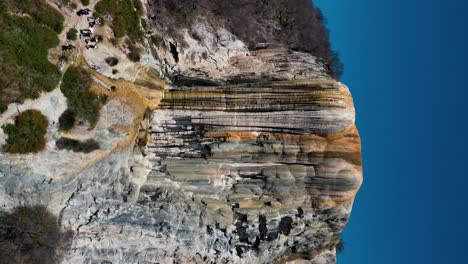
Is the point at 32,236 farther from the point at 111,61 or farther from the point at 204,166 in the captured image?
the point at 111,61

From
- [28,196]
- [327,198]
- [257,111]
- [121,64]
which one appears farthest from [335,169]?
[28,196]

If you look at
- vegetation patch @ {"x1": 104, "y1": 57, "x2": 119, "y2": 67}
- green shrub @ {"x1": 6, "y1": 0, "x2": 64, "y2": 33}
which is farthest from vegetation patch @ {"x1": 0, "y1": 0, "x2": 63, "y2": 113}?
vegetation patch @ {"x1": 104, "y1": 57, "x2": 119, "y2": 67}

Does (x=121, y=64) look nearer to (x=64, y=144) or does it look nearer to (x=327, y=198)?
(x=64, y=144)

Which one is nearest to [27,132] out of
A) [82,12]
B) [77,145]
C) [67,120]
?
[67,120]

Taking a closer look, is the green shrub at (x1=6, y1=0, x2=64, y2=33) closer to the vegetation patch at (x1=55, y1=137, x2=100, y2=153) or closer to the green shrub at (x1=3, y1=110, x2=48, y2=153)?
the green shrub at (x1=3, y1=110, x2=48, y2=153)

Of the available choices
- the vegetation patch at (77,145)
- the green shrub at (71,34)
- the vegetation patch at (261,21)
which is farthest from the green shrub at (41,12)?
the vegetation patch at (261,21)

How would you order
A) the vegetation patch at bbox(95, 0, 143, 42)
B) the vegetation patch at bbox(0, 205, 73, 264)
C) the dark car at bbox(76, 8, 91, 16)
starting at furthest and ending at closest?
1. the vegetation patch at bbox(95, 0, 143, 42)
2. the dark car at bbox(76, 8, 91, 16)
3. the vegetation patch at bbox(0, 205, 73, 264)
